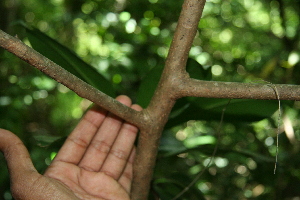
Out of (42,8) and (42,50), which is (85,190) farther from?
(42,8)

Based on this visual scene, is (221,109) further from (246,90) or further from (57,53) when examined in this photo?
(57,53)

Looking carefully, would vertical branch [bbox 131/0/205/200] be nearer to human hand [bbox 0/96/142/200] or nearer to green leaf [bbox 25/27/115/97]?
human hand [bbox 0/96/142/200]

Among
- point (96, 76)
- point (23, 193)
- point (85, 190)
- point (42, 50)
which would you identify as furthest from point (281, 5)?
point (23, 193)

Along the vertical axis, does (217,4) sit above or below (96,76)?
below

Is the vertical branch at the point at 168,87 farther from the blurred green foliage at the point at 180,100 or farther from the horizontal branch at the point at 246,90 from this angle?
the blurred green foliage at the point at 180,100

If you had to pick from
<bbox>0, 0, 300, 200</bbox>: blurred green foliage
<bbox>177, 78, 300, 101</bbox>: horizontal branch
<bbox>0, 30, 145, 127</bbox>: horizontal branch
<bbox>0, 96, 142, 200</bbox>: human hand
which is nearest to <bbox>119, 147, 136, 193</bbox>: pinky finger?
<bbox>0, 96, 142, 200</bbox>: human hand

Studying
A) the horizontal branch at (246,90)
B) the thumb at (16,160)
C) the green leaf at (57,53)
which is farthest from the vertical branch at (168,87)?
the green leaf at (57,53)
